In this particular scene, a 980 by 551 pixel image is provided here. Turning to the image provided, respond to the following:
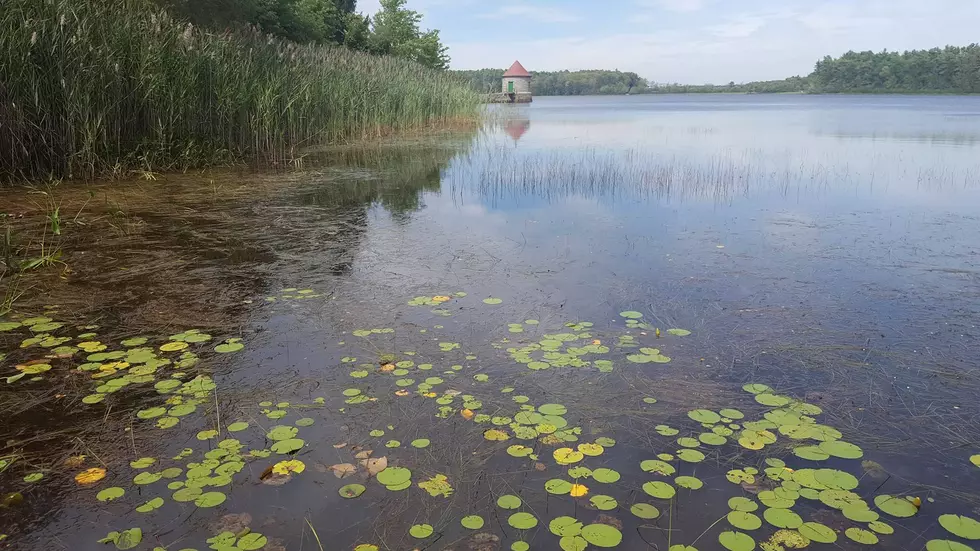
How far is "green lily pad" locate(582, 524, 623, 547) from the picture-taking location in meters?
1.81

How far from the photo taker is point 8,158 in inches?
270

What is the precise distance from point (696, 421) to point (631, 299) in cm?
148

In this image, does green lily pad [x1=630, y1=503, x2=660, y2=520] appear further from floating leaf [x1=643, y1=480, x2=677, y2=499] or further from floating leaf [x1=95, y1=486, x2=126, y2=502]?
floating leaf [x1=95, y1=486, x2=126, y2=502]

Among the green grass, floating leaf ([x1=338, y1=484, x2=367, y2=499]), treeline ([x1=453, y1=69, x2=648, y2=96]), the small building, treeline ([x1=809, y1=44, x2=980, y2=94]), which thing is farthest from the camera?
treeline ([x1=453, y1=69, x2=648, y2=96])

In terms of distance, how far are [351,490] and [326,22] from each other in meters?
29.8

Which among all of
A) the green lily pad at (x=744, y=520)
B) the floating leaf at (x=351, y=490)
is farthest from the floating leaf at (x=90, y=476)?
the green lily pad at (x=744, y=520)

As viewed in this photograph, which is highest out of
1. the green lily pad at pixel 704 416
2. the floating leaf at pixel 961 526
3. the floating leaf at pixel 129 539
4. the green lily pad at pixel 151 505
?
the green lily pad at pixel 151 505

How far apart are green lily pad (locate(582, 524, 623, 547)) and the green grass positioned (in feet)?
23.1

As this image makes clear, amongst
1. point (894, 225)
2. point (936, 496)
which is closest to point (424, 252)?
point (936, 496)

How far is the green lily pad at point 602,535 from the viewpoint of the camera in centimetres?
181

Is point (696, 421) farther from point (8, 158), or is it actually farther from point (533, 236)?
point (8, 158)

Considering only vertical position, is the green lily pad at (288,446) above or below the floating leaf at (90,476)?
below

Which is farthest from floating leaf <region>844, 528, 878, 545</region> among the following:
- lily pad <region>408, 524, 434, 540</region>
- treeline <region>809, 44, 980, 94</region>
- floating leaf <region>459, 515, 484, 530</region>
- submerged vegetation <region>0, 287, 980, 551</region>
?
treeline <region>809, 44, 980, 94</region>

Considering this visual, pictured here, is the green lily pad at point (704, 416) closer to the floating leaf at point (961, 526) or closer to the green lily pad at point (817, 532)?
the green lily pad at point (817, 532)
